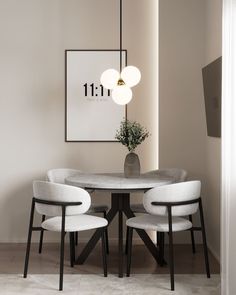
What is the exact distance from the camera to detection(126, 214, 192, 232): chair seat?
4.59 metres

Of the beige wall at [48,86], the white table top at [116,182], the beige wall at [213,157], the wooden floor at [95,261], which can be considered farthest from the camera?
the beige wall at [48,86]

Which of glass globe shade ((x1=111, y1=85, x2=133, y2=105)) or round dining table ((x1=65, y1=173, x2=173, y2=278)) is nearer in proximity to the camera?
round dining table ((x1=65, y1=173, x2=173, y2=278))

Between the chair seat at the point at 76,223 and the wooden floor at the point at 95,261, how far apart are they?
1.60 ft

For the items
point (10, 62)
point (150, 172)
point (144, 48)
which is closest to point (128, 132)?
point (150, 172)

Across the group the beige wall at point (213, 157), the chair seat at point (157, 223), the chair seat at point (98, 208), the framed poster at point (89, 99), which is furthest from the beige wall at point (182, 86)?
Result: the chair seat at point (157, 223)

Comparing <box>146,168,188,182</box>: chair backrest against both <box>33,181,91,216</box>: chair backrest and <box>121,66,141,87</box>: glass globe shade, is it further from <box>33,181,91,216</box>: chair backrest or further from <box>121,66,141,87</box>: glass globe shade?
<box>33,181,91,216</box>: chair backrest

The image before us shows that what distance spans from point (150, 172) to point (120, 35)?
1510 mm

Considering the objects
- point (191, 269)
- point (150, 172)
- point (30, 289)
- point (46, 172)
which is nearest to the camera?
point (30, 289)

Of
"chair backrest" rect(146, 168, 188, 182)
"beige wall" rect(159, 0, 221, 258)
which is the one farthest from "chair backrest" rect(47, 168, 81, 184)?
"beige wall" rect(159, 0, 221, 258)

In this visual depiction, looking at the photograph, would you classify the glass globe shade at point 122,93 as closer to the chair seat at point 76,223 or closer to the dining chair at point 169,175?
the dining chair at point 169,175

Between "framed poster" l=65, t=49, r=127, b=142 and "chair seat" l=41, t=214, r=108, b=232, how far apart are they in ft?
4.87

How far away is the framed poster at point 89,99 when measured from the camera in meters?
6.09

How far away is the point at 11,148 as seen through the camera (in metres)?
6.11

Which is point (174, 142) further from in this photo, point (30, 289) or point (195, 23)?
A: point (30, 289)
